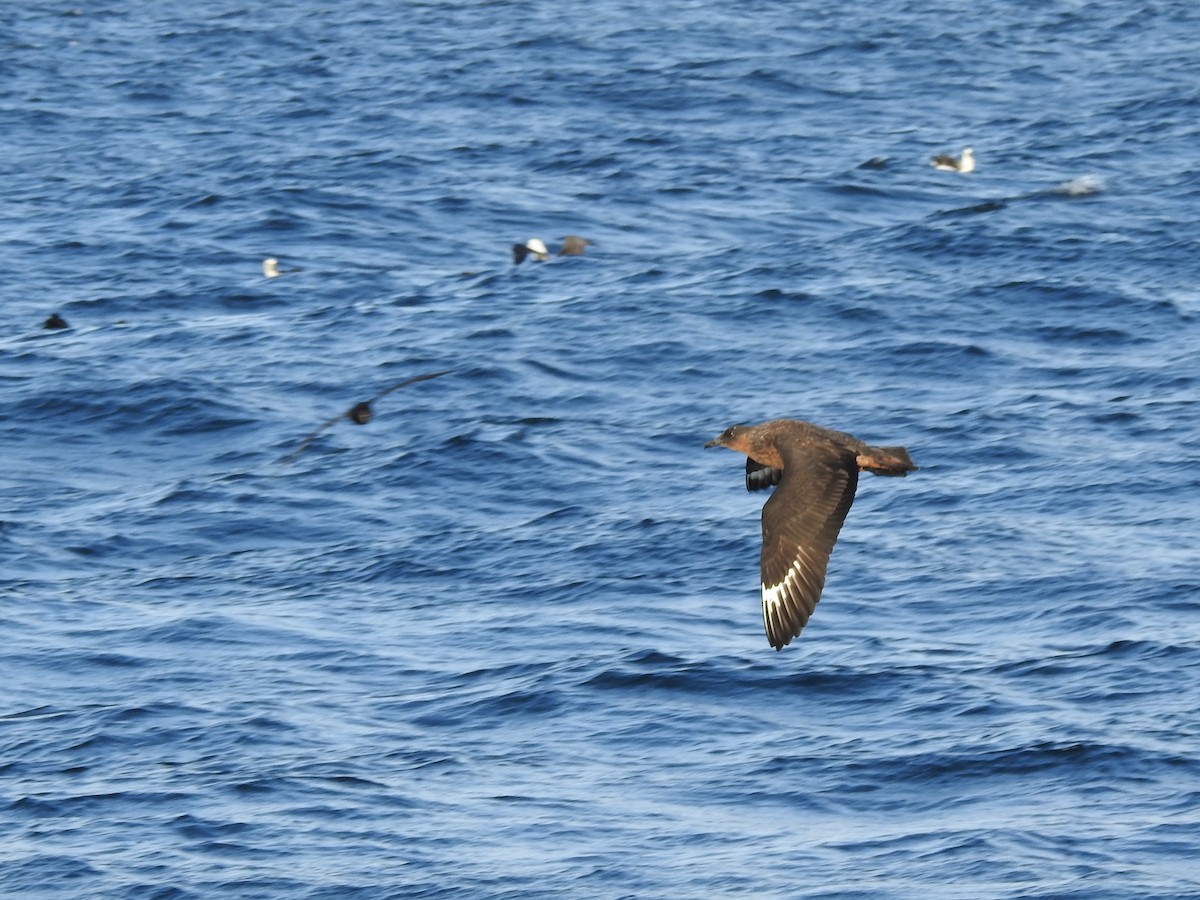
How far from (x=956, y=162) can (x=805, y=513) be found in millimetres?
17320

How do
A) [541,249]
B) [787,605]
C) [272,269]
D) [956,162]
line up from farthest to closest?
[956,162] → [541,249] → [272,269] → [787,605]

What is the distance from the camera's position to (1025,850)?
12.9 metres

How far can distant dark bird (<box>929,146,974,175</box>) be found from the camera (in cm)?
2680

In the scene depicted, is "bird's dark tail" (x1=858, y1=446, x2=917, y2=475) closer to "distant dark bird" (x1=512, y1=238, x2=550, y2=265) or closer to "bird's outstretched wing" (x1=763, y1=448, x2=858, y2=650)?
"bird's outstretched wing" (x1=763, y1=448, x2=858, y2=650)

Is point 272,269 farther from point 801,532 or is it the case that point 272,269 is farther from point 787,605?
point 787,605

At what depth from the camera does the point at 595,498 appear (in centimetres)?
1792

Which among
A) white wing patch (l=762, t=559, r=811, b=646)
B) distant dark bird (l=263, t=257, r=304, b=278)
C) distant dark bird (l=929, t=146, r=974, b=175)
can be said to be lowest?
distant dark bird (l=263, t=257, r=304, b=278)

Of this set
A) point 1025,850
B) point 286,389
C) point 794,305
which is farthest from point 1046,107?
point 1025,850

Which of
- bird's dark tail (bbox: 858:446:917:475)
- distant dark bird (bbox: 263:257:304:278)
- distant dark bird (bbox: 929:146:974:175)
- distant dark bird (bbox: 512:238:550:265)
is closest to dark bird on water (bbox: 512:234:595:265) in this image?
distant dark bird (bbox: 512:238:550:265)

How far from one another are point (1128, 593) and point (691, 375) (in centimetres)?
562

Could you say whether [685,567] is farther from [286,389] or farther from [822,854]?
[286,389]

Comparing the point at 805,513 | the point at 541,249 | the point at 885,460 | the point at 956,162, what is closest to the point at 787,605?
the point at 805,513

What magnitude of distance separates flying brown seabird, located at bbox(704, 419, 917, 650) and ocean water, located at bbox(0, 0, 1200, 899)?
9.69 feet

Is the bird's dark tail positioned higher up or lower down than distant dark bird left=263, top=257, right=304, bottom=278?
higher up
